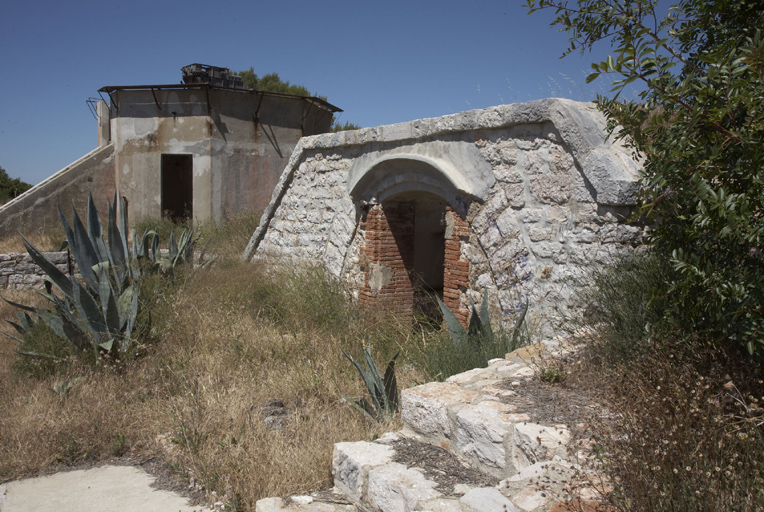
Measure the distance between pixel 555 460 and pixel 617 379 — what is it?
0.64m

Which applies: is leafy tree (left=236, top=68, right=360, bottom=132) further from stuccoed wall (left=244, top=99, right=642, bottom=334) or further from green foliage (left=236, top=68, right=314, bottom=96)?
stuccoed wall (left=244, top=99, right=642, bottom=334)

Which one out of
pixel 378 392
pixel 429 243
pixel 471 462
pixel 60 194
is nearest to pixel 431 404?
pixel 471 462

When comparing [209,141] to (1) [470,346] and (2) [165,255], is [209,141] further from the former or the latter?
(1) [470,346]

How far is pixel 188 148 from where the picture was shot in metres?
12.4

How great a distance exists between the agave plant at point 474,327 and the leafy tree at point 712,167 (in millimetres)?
1902

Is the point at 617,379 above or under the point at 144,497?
above

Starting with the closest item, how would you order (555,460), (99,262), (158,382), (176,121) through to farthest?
(555,460) → (158,382) → (99,262) → (176,121)

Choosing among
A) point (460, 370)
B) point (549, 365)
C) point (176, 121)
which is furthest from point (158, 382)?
point (176, 121)

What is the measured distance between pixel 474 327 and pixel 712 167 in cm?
Result: 272

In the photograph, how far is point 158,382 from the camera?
4996 mm

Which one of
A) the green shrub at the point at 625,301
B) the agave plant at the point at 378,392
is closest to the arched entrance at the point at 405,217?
the green shrub at the point at 625,301

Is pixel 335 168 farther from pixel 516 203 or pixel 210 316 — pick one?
pixel 516 203

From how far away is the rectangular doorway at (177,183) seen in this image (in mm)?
16828

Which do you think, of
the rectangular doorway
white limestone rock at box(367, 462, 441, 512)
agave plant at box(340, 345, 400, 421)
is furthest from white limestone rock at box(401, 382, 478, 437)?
A: the rectangular doorway
